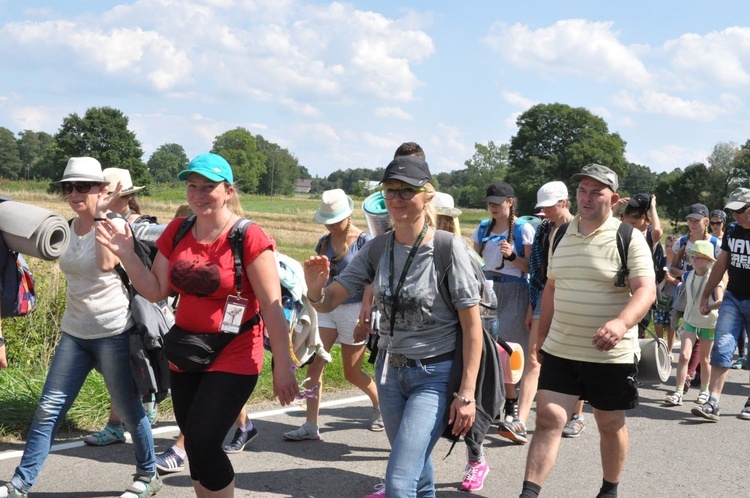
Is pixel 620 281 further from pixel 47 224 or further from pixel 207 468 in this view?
pixel 47 224

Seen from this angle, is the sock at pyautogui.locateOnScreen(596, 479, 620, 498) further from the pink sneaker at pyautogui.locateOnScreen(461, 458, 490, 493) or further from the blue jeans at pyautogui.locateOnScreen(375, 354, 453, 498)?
the blue jeans at pyautogui.locateOnScreen(375, 354, 453, 498)

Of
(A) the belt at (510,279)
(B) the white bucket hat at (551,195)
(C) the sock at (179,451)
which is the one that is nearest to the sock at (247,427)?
(C) the sock at (179,451)

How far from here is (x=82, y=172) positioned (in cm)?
432

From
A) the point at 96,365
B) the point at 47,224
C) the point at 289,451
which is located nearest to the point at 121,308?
the point at 96,365

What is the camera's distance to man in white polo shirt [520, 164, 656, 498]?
4.09m

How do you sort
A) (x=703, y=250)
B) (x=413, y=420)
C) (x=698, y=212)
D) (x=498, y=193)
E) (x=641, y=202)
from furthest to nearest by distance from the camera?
(x=698, y=212)
(x=703, y=250)
(x=641, y=202)
(x=498, y=193)
(x=413, y=420)

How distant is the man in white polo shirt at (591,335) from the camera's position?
4.09 meters

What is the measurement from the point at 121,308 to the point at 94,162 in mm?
841

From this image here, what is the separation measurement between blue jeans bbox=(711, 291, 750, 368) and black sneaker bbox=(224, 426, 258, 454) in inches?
168

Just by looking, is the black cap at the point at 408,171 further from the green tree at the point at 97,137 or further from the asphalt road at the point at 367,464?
the green tree at the point at 97,137

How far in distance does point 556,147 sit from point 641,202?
66.8 metres

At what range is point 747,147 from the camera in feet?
212

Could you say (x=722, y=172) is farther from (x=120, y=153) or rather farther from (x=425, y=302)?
(x=425, y=302)

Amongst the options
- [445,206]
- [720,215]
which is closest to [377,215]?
[445,206]
